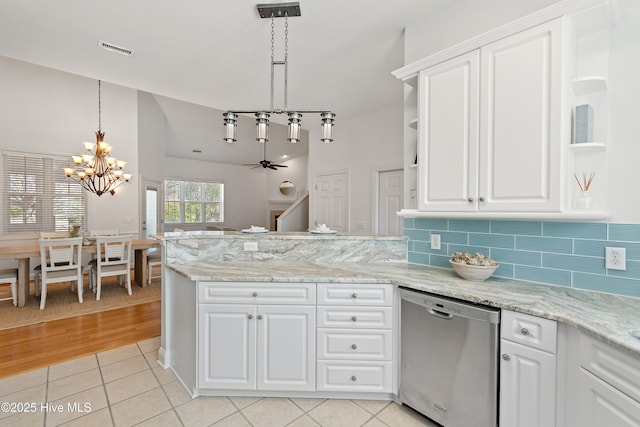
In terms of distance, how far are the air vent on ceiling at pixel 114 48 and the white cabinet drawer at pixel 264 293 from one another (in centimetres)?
248

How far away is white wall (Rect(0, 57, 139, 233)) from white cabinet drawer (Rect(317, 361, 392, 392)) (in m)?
5.85

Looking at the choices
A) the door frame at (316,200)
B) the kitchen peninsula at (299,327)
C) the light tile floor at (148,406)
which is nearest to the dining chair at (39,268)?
the light tile floor at (148,406)

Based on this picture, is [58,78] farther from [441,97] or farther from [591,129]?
[591,129]

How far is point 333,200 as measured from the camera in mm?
5219

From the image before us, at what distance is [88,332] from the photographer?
10.3ft

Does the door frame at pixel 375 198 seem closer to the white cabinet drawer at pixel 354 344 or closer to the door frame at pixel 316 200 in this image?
the door frame at pixel 316 200

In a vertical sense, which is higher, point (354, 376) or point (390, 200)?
point (390, 200)

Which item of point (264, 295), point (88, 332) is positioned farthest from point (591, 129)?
point (88, 332)

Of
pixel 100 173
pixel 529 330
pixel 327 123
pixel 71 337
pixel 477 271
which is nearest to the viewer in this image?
pixel 529 330

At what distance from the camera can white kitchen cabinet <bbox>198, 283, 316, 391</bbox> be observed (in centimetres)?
197

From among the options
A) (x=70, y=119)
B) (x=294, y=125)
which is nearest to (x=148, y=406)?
(x=294, y=125)

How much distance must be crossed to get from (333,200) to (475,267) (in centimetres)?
351

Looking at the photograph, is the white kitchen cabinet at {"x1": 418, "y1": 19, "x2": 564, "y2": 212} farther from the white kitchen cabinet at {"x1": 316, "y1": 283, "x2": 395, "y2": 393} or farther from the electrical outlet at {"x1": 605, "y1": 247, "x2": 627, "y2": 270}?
the white kitchen cabinet at {"x1": 316, "y1": 283, "x2": 395, "y2": 393}

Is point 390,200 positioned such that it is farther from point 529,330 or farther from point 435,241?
point 529,330
